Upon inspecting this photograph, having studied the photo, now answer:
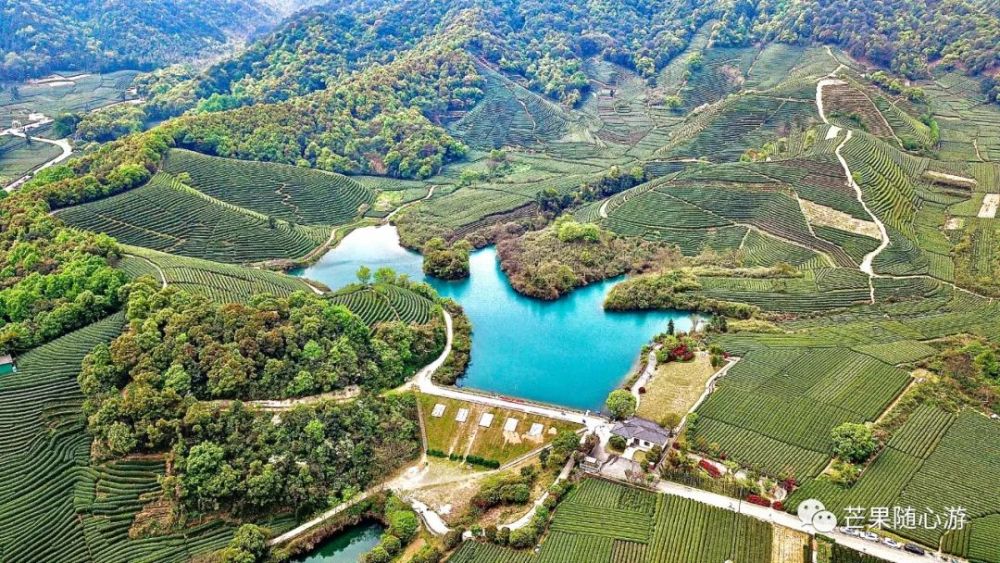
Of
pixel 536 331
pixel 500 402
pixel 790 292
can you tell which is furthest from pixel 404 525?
pixel 790 292

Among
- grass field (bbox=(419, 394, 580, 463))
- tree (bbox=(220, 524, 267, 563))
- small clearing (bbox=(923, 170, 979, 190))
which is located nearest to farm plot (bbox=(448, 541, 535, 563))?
grass field (bbox=(419, 394, 580, 463))

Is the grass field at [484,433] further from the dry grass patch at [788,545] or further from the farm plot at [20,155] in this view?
the farm plot at [20,155]

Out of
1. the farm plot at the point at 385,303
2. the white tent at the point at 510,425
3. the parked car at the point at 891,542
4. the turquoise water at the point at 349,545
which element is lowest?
the turquoise water at the point at 349,545

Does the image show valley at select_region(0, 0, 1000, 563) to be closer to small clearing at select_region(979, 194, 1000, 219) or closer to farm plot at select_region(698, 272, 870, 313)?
farm plot at select_region(698, 272, 870, 313)

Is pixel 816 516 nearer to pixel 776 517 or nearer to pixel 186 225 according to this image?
pixel 776 517

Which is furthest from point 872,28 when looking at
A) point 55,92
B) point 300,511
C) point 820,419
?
point 55,92

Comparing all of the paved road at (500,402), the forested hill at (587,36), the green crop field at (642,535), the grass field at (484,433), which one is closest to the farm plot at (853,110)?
the forested hill at (587,36)
